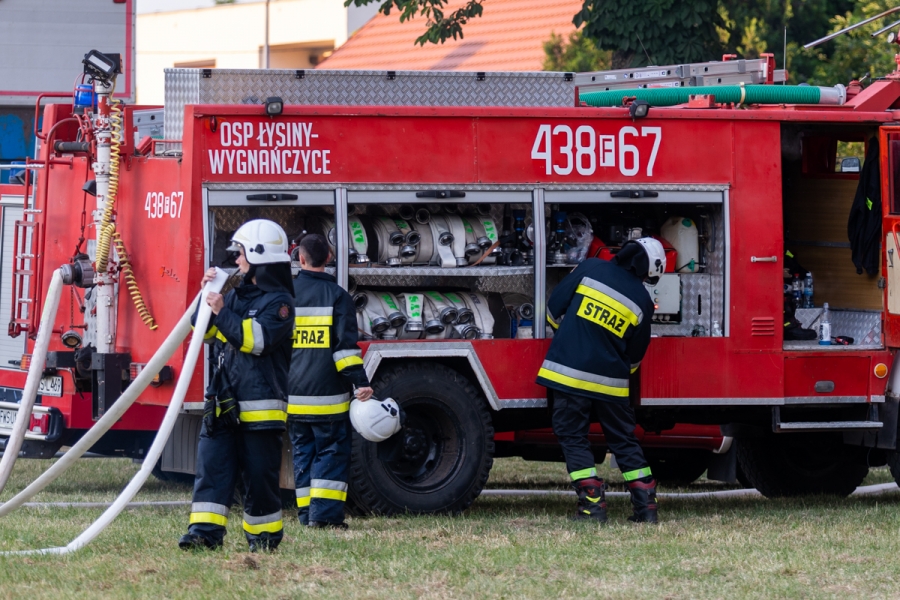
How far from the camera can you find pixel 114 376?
26.6 feet

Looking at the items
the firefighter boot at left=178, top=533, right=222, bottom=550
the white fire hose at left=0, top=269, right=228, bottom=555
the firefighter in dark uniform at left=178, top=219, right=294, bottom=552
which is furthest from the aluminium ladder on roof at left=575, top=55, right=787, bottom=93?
the firefighter boot at left=178, top=533, right=222, bottom=550

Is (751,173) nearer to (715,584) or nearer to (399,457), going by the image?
(399,457)

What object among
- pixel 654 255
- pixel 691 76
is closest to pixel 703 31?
pixel 691 76

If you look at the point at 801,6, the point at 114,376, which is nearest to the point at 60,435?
the point at 114,376

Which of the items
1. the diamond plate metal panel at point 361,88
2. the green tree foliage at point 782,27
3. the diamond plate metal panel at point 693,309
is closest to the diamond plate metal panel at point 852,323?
the diamond plate metal panel at point 693,309

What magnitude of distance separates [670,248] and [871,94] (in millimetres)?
1753

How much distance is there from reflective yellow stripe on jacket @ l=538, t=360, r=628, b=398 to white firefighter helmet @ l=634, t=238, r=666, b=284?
2.23 ft

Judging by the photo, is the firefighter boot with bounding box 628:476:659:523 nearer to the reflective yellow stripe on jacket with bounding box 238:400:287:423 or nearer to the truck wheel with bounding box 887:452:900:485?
the truck wheel with bounding box 887:452:900:485

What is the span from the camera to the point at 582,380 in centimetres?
821

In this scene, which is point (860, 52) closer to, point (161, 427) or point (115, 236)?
point (115, 236)

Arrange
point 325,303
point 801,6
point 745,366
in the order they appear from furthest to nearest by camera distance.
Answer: point 801,6, point 745,366, point 325,303

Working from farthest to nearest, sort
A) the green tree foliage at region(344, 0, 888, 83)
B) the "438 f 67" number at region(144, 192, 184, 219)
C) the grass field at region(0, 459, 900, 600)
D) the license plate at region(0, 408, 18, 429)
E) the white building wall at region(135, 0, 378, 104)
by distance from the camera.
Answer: the white building wall at region(135, 0, 378, 104), the green tree foliage at region(344, 0, 888, 83), the license plate at region(0, 408, 18, 429), the "438 f 67" number at region(144, 192, 184, 219), the grass field at region(0, 459, 900, 600)

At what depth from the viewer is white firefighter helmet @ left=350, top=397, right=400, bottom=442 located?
7.69 metres

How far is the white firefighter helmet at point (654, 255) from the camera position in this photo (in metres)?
8.34
